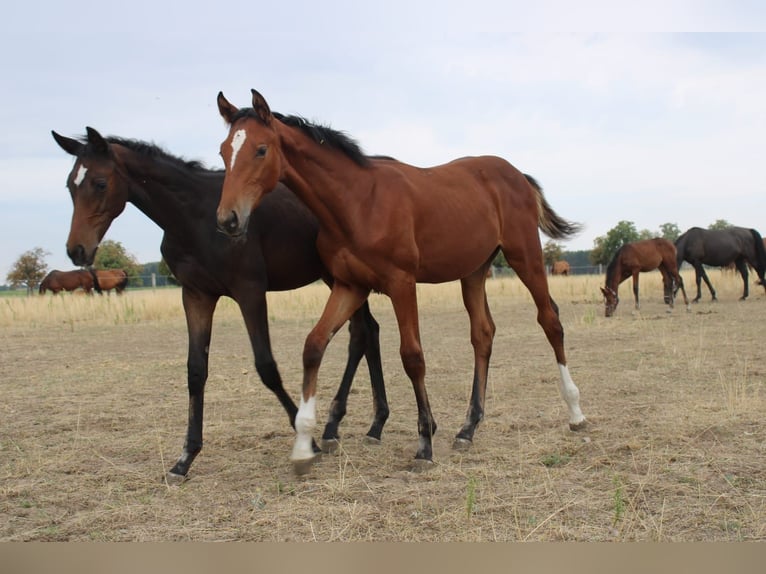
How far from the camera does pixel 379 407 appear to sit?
5.45 meters

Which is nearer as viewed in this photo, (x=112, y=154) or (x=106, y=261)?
(x=112, y=154)

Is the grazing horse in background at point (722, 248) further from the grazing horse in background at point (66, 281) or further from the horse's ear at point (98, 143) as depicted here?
the grazing horse in background at point (66, 281)

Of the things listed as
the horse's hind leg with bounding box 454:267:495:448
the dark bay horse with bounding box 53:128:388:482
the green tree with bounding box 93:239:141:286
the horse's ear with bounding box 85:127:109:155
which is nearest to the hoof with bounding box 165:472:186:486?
the dark bay horse with bounding box 53:128:388:482

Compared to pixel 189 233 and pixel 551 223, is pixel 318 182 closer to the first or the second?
pixel 189 233

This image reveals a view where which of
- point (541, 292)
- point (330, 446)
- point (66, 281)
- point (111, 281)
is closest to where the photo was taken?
point (330, 446)

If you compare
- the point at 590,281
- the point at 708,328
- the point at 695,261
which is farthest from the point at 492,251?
the point at 590,281

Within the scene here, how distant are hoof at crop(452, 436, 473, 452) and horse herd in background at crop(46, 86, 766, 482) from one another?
1 centimetres

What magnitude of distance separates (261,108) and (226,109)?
32 centimetres

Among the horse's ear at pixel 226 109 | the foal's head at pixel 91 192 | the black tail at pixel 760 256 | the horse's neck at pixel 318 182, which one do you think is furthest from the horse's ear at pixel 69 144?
the black tail at pixel 760 256

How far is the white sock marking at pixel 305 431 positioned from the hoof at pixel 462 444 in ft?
3.93

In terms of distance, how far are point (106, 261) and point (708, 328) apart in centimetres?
3913

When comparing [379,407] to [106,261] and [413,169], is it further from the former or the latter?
[106,261]

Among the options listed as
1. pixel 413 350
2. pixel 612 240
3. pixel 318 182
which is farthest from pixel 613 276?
pixel 612 240

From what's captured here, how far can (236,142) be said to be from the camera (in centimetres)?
405
